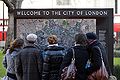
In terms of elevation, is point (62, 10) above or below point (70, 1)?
below

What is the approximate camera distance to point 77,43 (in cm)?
895

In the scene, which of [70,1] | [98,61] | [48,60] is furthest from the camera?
[70,1]

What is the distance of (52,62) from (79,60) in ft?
2.84

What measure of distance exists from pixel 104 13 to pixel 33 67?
2.71 meters

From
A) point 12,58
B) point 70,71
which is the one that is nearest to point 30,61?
point 12,58

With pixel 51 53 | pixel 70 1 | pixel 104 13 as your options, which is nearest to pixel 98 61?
pixel 51 53

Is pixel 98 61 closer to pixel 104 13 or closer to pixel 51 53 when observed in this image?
pixel 51 53

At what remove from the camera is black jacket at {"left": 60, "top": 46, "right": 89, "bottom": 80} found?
880 centimetres

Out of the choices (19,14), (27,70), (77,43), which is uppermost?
(19,14)

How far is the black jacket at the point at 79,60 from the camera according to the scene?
880 cm

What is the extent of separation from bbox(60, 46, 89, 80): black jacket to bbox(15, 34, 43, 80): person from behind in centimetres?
96

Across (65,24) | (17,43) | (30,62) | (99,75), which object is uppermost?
(65,24)

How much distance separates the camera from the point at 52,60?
31.2ft

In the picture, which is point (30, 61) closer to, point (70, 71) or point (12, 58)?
point (12, 58)
